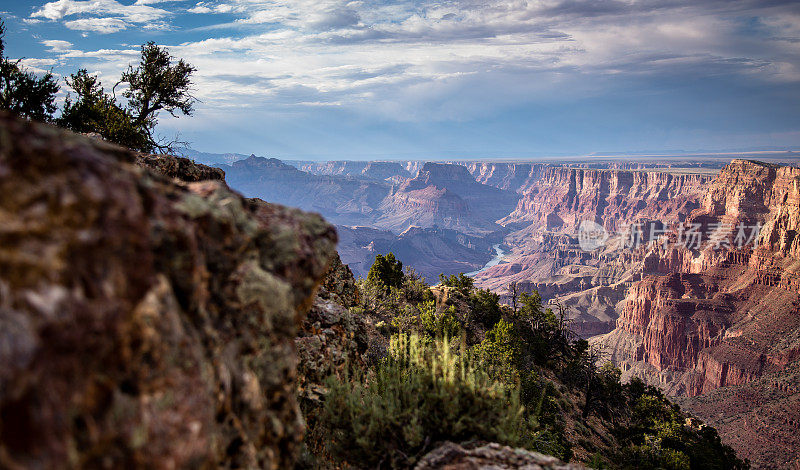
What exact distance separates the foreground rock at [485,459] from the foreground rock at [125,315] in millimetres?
2737

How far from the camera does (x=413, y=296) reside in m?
39.8

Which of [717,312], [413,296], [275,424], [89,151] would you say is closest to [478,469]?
[275,424]

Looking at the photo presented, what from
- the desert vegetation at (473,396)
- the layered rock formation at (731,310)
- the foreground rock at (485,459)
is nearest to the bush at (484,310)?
the desert vegetation at (473,396)

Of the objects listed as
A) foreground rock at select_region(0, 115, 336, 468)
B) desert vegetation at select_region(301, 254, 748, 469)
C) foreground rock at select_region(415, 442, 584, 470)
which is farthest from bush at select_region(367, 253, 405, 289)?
foreground rock at select_region(0, 115, 336, 468)

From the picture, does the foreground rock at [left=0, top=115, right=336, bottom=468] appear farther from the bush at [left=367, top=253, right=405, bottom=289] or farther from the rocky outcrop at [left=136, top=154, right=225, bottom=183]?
the bush at [left=367, top=253, right=405, bottom=289]

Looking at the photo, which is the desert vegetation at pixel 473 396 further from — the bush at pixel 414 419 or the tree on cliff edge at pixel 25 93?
the tree on cliff edge at pixel 25 93

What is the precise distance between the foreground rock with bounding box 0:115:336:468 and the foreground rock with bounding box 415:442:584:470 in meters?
2.74

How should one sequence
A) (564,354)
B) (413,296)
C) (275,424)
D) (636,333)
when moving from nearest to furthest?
(275,424) < (413,296) < (564,354) < (636,333)

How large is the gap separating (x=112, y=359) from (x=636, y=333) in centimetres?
19232

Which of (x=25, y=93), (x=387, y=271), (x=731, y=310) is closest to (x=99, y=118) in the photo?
(x=25, y=93)

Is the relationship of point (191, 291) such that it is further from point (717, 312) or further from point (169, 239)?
point (717, 312)

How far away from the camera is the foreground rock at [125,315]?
3.02 metres

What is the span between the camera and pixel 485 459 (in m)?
6.66

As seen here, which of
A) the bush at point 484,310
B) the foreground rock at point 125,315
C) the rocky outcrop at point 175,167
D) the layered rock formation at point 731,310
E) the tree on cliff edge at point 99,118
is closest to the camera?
the foreground rock at point 125,315
